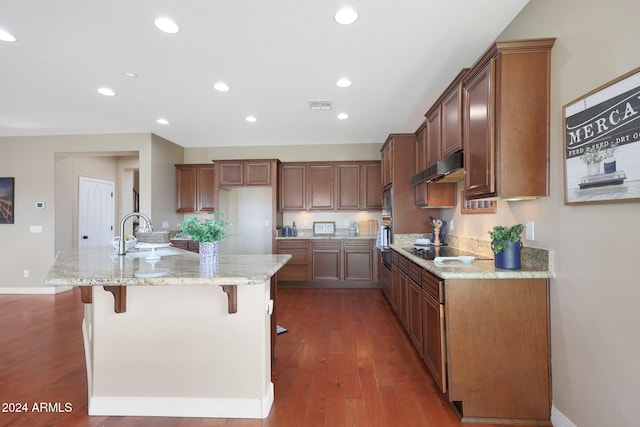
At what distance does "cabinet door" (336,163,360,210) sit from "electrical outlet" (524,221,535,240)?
3.33 m

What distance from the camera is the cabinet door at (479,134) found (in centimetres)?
177

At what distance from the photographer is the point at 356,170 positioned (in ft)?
17.0

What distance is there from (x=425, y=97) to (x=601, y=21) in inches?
78.6

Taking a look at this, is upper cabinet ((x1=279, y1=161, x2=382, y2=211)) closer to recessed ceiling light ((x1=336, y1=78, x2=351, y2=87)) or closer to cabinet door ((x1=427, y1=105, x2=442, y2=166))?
cabinet door ((x1=427, y1=105, x2=442, y2=166))

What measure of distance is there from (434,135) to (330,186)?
2.56 meters

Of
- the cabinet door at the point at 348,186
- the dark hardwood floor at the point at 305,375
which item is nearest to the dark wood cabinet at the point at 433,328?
the dark hardwood floor at the point at 305,375

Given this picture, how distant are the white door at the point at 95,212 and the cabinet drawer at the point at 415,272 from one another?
5.65 metres

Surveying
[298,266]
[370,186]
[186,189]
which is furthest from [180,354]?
[186,189]

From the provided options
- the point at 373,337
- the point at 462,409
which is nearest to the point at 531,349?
the point at 462,409

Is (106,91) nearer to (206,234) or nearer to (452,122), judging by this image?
(206,234)

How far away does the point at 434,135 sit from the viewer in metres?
2.87

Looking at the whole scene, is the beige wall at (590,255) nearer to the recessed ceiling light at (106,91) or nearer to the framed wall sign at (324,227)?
the framed wall sign at (324,227)

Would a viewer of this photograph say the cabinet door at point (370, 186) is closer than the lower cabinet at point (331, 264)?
No

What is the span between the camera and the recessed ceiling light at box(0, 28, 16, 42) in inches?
83.4
